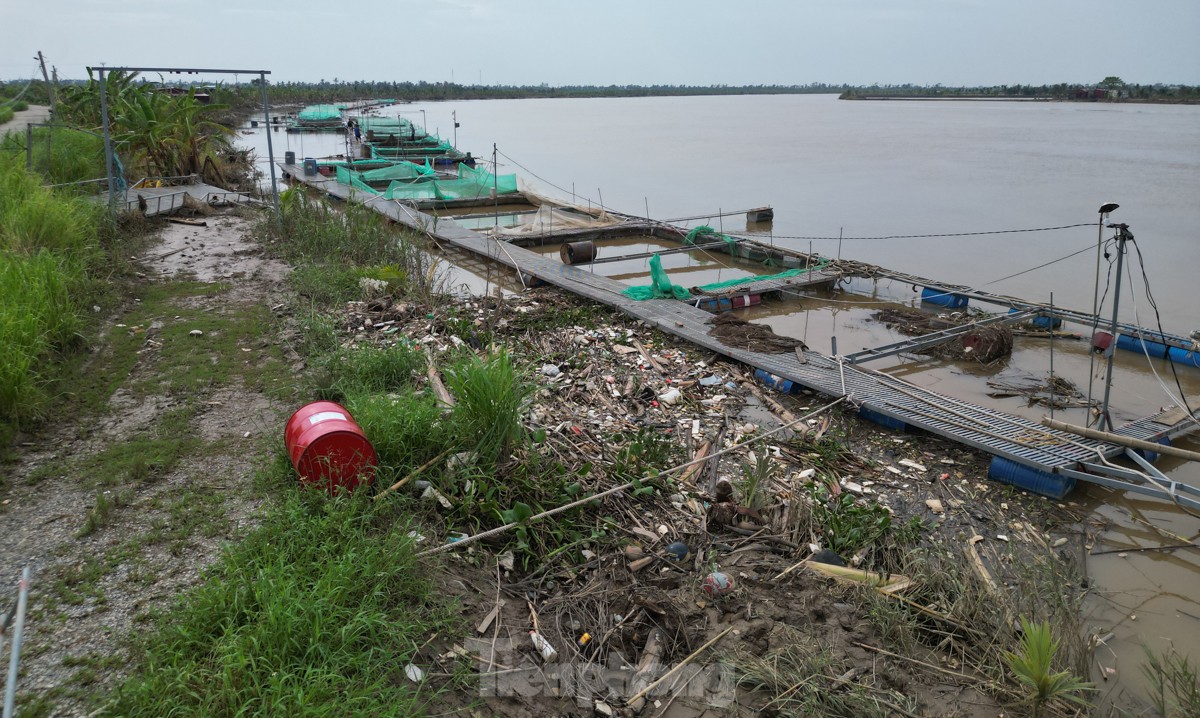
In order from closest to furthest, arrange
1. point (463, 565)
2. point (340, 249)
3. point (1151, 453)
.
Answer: point (463, 565)
point (1151, 453)
point (340, 249)

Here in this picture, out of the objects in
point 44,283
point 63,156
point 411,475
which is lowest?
point 411,475

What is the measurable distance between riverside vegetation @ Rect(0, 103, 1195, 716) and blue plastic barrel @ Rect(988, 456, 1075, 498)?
30 centimetres

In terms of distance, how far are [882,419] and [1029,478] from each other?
1.49 meters

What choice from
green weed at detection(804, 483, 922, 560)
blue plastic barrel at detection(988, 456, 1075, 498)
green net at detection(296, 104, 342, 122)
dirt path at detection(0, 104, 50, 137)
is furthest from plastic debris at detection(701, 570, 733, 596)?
green net at detection(296, 104, 342, 122)

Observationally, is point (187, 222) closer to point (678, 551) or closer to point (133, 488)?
point (133, 488)

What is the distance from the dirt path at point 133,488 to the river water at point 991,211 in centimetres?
523

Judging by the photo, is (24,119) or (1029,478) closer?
(1029,478)

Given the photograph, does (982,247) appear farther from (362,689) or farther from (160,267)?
(362,689)

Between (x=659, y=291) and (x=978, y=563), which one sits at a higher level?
(x=659, y=291)

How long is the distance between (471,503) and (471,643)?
1.15 meters

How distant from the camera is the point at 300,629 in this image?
11.3ft

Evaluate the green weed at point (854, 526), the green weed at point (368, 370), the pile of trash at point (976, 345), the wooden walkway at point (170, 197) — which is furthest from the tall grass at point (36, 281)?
the pile of trash at point (976, 345)

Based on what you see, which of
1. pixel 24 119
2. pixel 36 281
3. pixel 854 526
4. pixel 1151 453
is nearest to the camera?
pixel 854 526

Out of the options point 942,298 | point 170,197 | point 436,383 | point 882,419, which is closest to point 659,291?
point 882,419
